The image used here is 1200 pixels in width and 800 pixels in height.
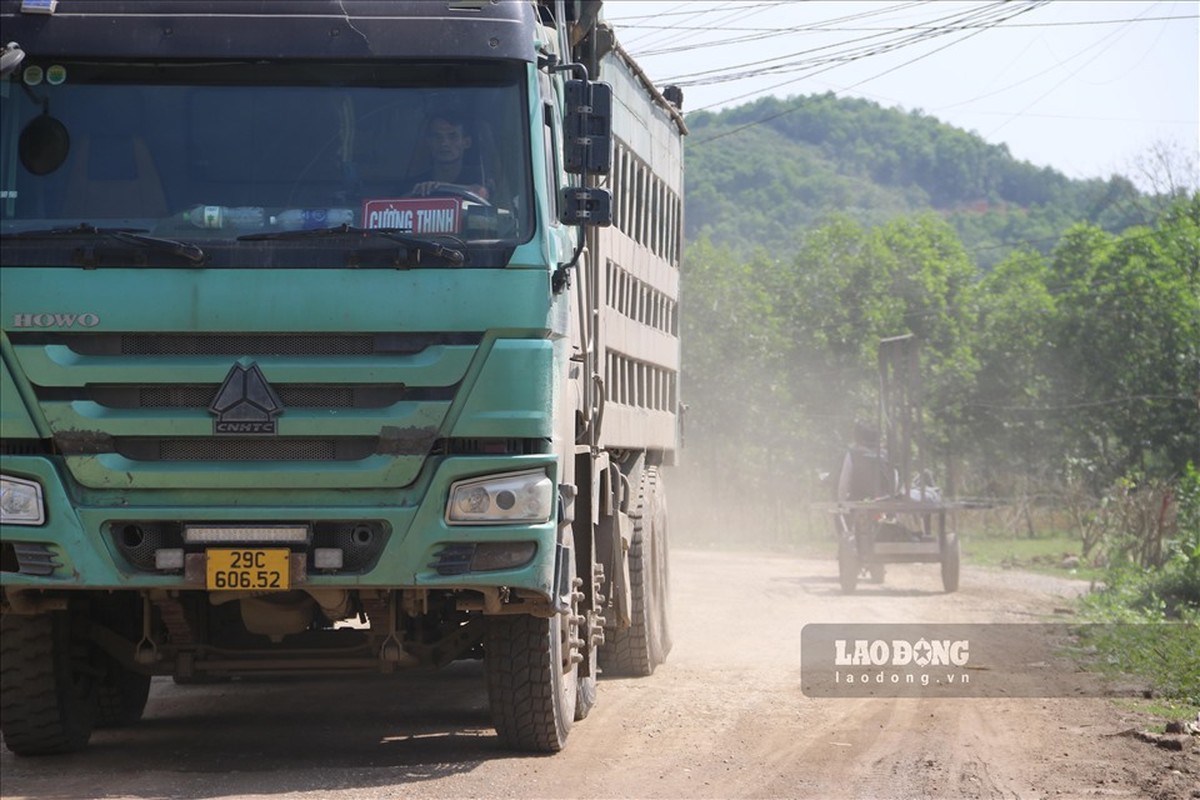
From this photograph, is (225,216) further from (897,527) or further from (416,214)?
(897,527)

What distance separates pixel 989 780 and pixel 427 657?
267 centimetres

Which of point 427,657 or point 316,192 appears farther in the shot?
point 427,657

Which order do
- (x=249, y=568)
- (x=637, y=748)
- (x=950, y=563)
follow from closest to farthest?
1. (x=249, y=568)
2. (x=637, y=748)
3. (x=950, y=563)

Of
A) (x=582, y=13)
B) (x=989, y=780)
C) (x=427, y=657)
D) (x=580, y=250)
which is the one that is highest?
(x=582, y=13)

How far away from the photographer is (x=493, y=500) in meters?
7.10

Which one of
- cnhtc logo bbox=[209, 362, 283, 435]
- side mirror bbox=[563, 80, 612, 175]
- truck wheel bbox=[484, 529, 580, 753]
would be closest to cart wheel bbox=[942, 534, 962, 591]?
truck wheel bbox=[484, 529, 580, 753]

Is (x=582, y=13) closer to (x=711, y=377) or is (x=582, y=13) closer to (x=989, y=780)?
(x=989, y=780)

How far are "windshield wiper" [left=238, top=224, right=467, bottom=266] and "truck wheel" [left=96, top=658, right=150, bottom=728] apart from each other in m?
2.98

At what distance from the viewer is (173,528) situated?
7148mm

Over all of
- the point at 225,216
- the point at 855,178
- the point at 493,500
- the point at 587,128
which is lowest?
the point at 493,500

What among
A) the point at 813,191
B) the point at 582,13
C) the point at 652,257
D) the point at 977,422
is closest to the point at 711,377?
the point at 977,422

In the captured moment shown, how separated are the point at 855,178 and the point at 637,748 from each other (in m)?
151

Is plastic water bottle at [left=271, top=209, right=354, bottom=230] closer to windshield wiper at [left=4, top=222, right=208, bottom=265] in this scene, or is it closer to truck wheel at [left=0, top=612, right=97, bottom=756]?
windshield wiper at [left=4, top=222, right=208, bottom=265]

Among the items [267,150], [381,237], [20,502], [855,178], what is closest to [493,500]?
[381,237]
